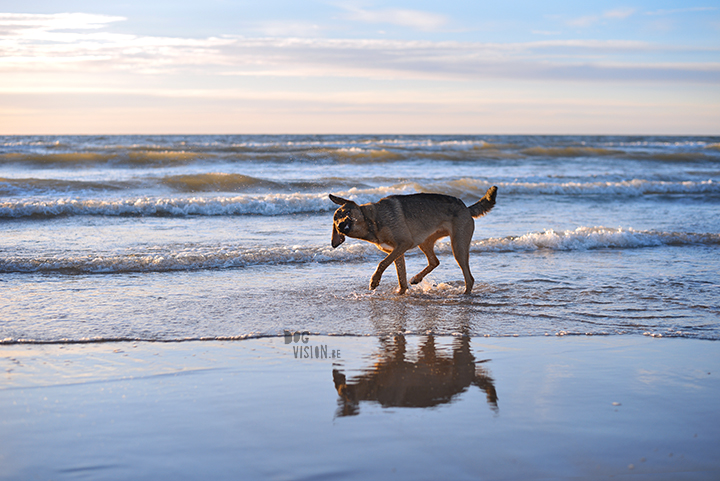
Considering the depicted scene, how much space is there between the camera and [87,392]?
4027mm

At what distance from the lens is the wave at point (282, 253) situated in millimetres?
8203

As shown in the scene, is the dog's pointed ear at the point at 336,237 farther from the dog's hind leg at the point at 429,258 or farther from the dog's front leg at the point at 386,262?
the dog's hind leg at the point at 429,258

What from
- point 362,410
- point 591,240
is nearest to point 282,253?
point 362,410

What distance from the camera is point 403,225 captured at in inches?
277

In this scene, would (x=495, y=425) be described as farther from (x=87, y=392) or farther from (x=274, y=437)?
(x=87, y=392)

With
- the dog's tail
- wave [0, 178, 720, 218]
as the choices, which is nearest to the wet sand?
the dog's tail

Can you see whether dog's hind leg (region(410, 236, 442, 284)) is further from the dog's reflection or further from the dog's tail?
the dog's reflection

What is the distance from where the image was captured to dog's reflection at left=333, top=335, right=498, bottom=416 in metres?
3.97

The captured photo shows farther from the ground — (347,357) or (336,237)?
(336,237)

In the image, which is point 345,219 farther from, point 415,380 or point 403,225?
point 415,380

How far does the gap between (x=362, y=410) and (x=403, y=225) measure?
Result: 139 inches

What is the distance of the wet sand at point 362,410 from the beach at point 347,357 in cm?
2

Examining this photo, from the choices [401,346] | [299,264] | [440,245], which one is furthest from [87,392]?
[440,245]

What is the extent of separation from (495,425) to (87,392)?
2790 mm
